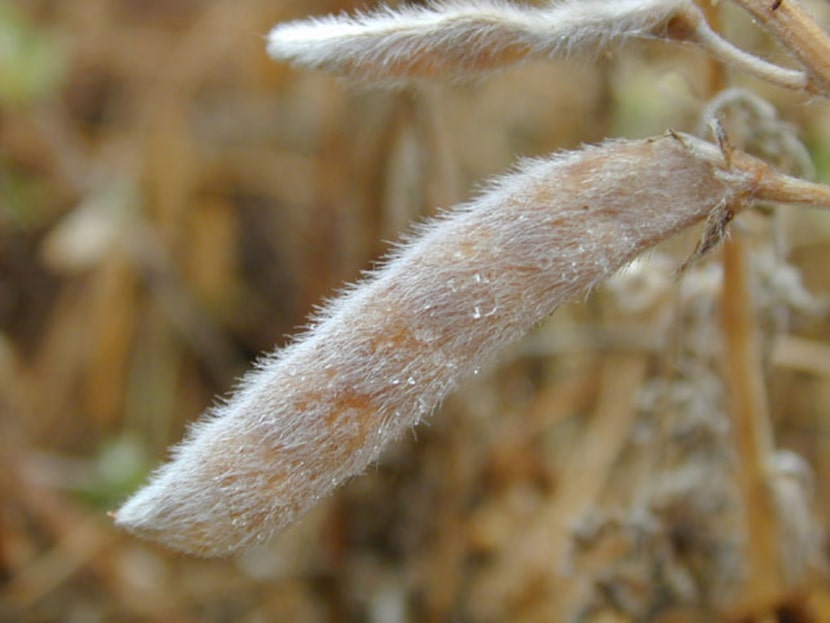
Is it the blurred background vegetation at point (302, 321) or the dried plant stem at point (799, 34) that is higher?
the dried plant stem at point (799, 34)

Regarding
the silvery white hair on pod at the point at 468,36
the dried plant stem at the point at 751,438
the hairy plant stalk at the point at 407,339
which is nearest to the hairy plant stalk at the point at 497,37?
the silvery white hair on pod at the point at 468,36

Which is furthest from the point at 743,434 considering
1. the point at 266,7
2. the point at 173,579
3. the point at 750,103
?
the point at 266,7

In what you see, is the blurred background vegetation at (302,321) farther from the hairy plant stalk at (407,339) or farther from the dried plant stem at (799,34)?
the hairy plant stalk at (407,339)

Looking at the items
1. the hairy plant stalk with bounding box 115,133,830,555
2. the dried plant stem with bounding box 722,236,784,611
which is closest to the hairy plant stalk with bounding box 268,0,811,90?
the hairy plant stalk with bounding box 115,133,830,555

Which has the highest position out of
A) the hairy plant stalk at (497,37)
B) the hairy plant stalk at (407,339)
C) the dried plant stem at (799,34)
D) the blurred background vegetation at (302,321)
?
the hairy plant stalk at (497,37)

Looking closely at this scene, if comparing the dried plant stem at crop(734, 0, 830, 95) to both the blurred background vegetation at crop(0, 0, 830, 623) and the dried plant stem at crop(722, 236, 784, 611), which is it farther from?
the dried plant stem at crop(722, 236, 784, 611)

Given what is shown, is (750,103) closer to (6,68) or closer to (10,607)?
(10,607)
